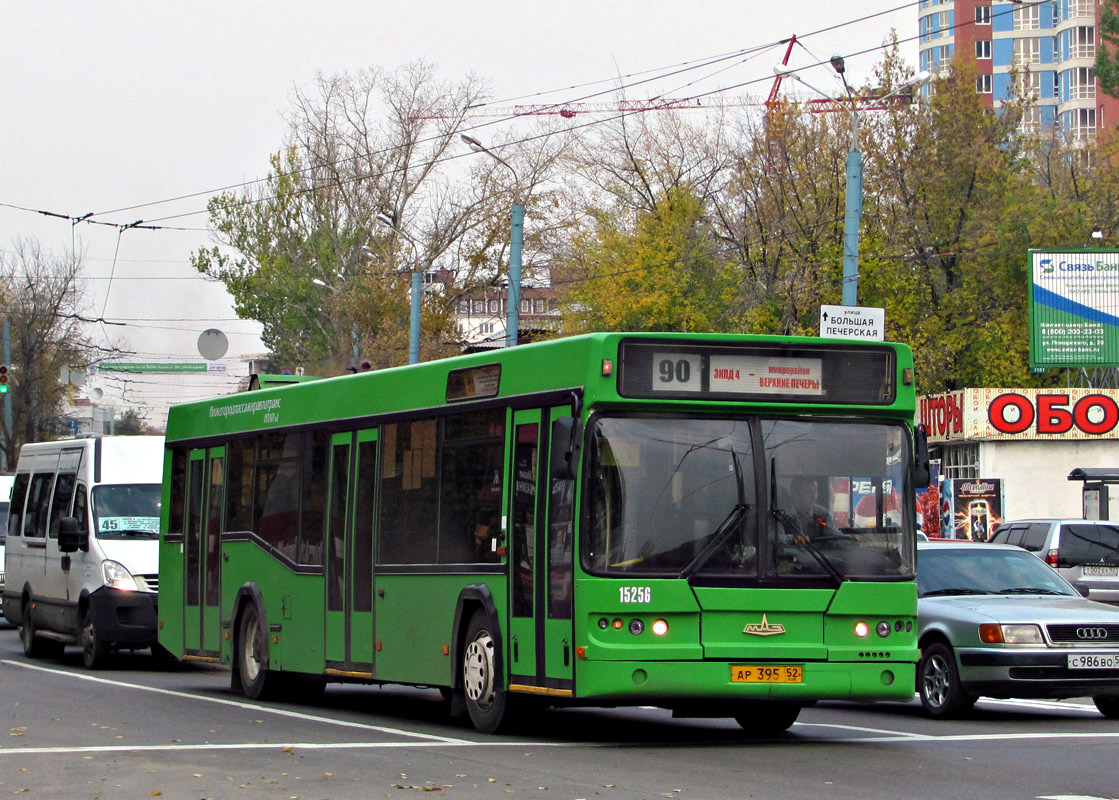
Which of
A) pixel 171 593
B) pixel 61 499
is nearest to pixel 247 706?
pixel 171 593

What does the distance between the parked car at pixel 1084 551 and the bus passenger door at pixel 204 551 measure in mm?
12642

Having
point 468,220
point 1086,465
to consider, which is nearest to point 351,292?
point 468,220

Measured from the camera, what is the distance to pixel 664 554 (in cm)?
1059

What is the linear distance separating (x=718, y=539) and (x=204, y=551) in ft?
25.4

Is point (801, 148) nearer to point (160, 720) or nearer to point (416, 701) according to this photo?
point (416, 701)

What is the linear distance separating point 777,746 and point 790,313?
38.6 metres

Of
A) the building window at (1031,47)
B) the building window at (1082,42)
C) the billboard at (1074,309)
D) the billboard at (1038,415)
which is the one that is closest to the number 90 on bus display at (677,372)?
the billboard at (1074,309)

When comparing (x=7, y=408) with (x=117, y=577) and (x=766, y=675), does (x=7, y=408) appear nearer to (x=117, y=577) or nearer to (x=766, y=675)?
(x=117, y=577)

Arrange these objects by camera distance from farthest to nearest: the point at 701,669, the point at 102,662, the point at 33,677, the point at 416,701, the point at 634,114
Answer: the point at 634,114 < the point at 102,662 < the point at 33,677 < the point at 416,701 < the point at 701,669

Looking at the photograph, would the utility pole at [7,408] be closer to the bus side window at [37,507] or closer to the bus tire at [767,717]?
the bus side window at [37,507]

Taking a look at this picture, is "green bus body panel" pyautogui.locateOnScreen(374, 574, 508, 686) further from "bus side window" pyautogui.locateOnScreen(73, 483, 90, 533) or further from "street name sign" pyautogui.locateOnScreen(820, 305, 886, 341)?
"street name sign" pyautogui.locateOnScreen(820, 305, 886, 341)

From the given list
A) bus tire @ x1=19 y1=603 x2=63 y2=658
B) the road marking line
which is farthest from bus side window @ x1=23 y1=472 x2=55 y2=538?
the road marking line

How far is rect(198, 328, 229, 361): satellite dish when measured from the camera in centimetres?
4871

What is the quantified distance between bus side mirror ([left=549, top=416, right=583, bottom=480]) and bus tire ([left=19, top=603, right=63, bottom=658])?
12.5 m
